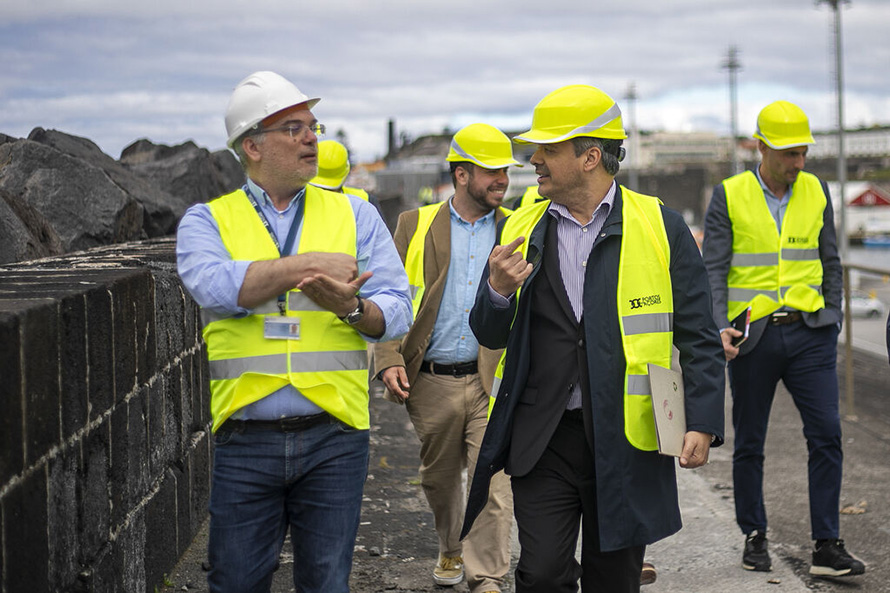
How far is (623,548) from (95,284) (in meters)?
1.97

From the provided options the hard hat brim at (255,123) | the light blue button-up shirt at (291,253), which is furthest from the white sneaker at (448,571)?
the hard hat brim at (255,123)

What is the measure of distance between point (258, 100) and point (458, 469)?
2.68 meters

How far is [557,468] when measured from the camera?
400 cm

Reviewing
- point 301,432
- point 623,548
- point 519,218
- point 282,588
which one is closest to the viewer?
point 301,432

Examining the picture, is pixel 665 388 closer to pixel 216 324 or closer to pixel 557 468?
pixel 557 468

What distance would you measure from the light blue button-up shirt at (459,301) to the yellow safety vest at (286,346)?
6.44 ft

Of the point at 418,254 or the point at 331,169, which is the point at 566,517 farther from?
the point at 331,169

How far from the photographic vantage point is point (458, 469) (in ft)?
19.2

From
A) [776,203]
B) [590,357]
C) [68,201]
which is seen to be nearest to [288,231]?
[590,357]

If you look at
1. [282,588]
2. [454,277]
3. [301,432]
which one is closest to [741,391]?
[454,277]

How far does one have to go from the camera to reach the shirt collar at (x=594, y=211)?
4.11 m

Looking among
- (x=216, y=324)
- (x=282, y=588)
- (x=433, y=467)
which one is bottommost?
(x=282, y=588)

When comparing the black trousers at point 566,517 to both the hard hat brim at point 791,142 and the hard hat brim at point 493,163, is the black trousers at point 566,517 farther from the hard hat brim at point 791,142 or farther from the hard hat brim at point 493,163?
the hard hat brim at point 791,142

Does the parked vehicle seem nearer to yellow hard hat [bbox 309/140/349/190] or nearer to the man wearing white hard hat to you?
yellow hard hat [bbox 309/140/349/190]
